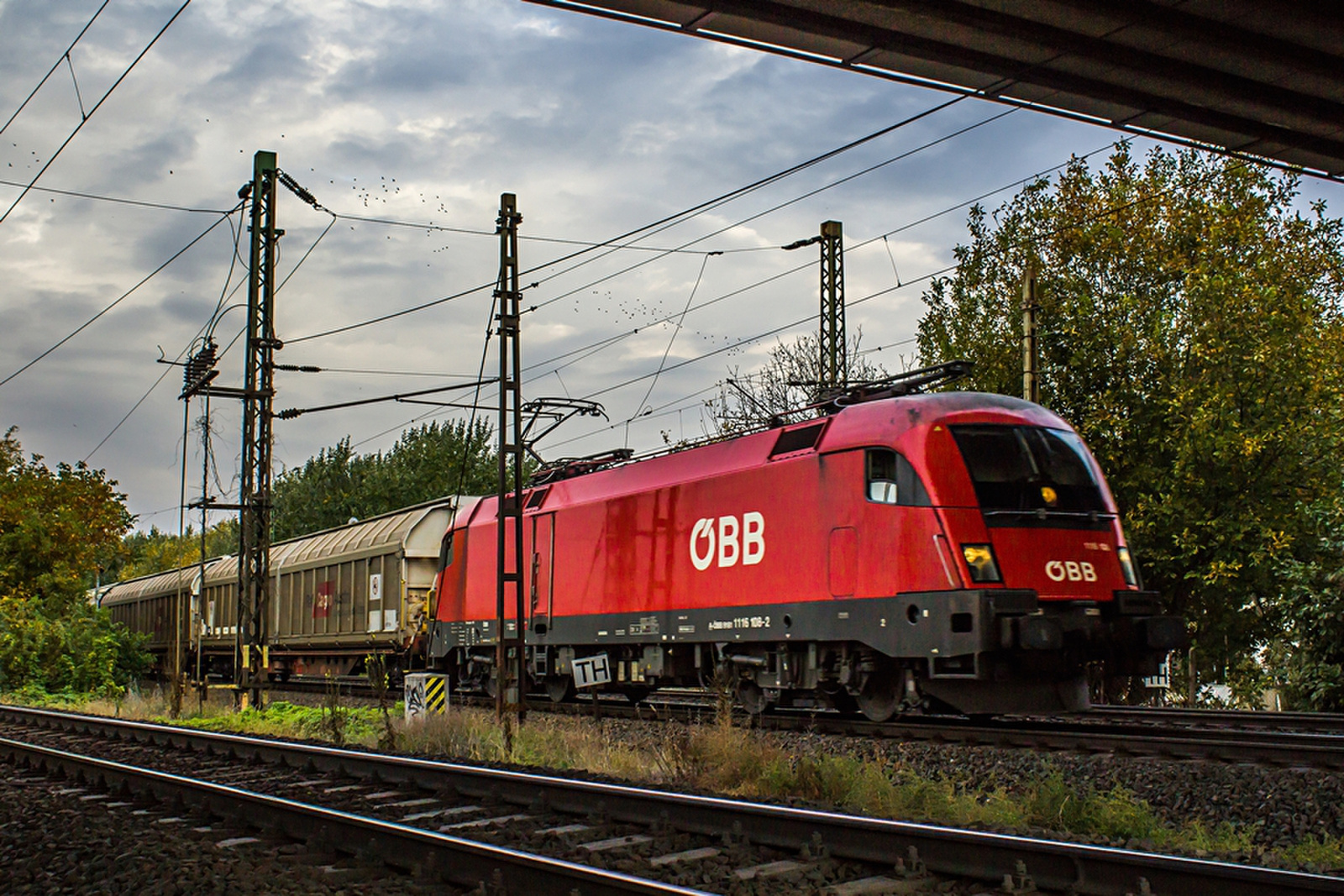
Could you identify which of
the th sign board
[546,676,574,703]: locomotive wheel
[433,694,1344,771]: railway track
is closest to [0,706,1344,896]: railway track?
[433,694,1344,771]: railway track

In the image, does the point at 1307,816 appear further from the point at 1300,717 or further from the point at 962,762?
the point at 1300,717

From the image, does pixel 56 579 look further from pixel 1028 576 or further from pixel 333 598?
pixel 1028 576

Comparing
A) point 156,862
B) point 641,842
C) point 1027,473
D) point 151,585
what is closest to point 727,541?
point 1027,473

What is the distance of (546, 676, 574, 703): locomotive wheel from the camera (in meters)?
19.5

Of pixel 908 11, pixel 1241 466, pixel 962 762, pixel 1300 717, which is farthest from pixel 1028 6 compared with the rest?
pixel 1241 466

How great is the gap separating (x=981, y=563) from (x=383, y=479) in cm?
5002

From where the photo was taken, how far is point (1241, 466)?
2233 cm

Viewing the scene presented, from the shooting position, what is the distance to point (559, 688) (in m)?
19.7

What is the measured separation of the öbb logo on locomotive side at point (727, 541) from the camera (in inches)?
568

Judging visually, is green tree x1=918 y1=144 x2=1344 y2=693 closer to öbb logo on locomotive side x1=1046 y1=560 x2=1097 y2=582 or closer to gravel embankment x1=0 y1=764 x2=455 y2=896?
öbb logo on locomotive side x1=1046 y1=560 x2=1097 y2=582

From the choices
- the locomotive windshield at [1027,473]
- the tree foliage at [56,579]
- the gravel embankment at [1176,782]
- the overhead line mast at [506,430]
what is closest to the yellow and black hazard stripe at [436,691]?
the overhead line mast at [506,430]

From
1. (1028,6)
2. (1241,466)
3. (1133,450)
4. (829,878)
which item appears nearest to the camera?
(829,878)

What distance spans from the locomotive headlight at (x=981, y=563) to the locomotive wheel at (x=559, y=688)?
30.4 ft

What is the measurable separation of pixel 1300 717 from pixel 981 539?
17.5 feet
